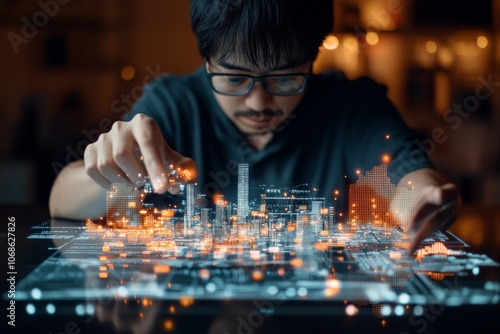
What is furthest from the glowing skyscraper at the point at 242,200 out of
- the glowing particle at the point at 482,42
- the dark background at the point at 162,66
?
the glowing particle at the point at 482,42

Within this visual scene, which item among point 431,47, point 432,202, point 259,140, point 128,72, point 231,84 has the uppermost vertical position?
point 431,47

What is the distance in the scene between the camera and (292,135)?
1657 mm

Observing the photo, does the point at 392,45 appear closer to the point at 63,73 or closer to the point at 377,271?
the point at 63,73

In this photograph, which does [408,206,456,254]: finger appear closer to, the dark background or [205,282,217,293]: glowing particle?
[205,282,217,293]: glowing particle

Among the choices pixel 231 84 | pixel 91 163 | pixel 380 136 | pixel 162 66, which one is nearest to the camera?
pixel 91 163

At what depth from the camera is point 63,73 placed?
328 centimetres

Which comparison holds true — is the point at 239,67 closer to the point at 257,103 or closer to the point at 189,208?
the point at 257,103

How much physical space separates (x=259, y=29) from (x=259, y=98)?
0.16 m

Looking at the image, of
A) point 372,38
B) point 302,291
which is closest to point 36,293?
point 302,291

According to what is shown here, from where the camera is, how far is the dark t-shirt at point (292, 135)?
1.63 m

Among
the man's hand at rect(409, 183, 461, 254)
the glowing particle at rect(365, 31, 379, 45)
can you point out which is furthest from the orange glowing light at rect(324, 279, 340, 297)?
the glowing particle at rect(365, 31, 379, 45)

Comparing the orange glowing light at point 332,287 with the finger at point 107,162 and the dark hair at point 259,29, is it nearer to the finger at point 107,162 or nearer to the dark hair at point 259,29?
the finger at point 107,162

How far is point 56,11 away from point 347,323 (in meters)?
2.86

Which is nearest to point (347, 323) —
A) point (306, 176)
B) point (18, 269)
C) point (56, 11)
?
point (18, 269)
